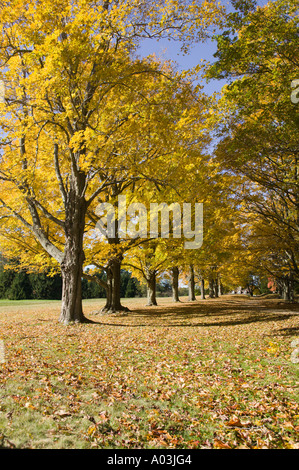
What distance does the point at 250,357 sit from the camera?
587 centimetres

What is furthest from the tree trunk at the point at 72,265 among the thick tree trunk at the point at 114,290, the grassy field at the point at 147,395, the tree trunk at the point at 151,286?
the tree trunk at the point at 151,286

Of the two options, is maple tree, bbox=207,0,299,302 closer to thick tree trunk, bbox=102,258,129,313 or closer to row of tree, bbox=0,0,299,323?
row of tree, bbox=0,0,299,323

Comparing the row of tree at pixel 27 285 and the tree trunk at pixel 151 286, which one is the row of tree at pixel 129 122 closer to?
the tree trunk at pixel 151 286

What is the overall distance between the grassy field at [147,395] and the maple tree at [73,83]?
4.27 meters

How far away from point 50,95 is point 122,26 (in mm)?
2780

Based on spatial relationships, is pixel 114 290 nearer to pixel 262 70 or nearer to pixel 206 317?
pixel 206 317

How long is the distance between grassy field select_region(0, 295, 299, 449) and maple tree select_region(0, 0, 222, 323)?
4267 millimetres

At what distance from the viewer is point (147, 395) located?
12.7 feet

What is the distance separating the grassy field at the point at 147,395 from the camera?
112 inches

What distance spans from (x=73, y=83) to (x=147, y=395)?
7486 mm

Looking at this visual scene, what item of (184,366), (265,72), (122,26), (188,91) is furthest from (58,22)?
(184,366)

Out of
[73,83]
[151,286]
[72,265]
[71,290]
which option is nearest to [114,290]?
[71,290]

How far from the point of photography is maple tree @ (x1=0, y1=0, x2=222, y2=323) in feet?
22.2

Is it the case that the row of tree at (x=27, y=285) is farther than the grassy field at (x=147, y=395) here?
Yes
